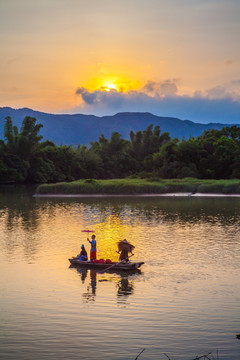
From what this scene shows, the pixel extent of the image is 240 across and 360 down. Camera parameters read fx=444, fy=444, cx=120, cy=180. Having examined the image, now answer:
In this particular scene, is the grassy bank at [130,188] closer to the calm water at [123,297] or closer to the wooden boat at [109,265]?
the calm water at [123,297]

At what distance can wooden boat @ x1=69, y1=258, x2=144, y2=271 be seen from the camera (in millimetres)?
20656

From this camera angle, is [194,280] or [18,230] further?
[18,230]

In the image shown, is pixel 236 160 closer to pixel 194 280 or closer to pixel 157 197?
pixel 157 197

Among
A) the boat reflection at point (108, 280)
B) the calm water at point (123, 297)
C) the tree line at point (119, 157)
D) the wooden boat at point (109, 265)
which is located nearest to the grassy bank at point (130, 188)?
the tree line at point (119, 157)

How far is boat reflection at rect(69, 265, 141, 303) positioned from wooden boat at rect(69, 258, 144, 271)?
0.62ft

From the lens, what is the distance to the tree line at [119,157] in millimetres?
91625

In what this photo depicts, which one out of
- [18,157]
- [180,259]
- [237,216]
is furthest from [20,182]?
[180,259]

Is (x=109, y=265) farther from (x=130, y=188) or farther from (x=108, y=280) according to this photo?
(x=130, y=188)

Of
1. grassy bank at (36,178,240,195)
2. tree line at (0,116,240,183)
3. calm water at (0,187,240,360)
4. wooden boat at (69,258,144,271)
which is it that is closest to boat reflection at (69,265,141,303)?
calm water at (0,187,240,360)

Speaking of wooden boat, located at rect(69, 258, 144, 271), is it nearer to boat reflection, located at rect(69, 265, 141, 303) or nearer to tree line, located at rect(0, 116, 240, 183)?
boat reflection, located at rect(69, 265, 141, 303)

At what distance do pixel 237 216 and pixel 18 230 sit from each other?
68.1ft

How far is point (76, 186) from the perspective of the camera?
7162 cm

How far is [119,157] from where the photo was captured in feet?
404

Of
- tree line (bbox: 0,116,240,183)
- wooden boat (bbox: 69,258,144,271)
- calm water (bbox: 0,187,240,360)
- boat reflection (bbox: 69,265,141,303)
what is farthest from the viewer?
tree line (bbox: 0,116,240,183)
